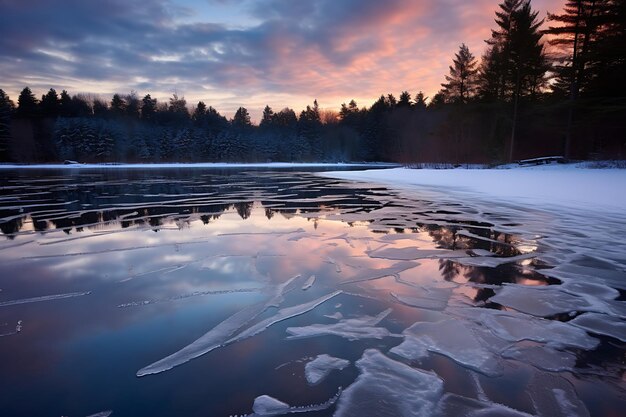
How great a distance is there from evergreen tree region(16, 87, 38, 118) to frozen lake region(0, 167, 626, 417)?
3267 inches

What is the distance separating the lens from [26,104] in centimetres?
6875

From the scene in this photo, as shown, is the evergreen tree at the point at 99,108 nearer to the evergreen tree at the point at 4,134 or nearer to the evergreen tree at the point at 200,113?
the evergreen tree at the point at 200,113

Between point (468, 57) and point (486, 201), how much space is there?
97.5 feet

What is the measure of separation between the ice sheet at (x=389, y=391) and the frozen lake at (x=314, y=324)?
1cm

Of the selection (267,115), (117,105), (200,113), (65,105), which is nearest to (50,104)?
(65,105)

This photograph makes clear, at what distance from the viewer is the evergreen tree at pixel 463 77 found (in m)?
34.8

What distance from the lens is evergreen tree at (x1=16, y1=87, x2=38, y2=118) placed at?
224 feet

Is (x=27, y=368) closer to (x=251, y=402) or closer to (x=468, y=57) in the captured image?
(x=251, y=402)

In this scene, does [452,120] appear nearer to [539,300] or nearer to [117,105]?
[539,300]

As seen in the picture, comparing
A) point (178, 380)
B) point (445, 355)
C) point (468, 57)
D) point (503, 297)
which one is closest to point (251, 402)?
point (178, 380)

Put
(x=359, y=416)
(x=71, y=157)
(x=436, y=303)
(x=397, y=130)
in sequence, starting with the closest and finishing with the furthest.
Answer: (x=359, y=416)
(x=436, y=303)
(x=71, y=157)
(x=397, y=130)

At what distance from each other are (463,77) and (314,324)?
130 feet

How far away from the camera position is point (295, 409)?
6.43 ft

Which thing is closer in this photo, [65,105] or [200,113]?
[65,105]
